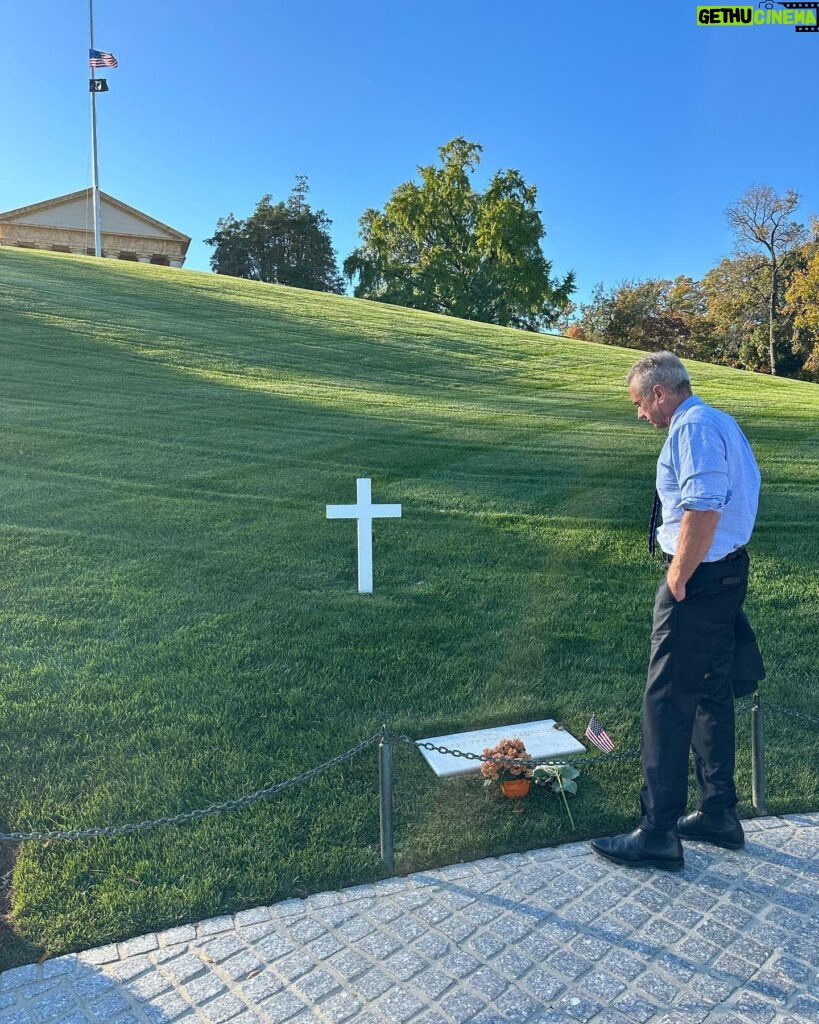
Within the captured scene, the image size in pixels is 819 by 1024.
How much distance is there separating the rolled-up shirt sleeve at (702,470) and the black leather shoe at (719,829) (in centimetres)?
147

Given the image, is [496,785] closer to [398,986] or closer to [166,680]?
[398,986]

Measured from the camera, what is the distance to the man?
2850 millimetres

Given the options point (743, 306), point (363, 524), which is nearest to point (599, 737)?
point (363, 524)

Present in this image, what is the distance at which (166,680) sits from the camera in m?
4.46

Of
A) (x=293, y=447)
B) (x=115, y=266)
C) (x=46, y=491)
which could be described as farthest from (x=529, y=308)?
(x=46, y=491)

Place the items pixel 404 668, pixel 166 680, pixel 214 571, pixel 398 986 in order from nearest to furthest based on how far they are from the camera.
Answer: pixel 398 986, pixel 166 680, pixel 404 668, pixel 214 571

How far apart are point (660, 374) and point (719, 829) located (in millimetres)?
2038

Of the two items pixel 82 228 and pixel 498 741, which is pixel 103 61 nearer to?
pixel 82 228

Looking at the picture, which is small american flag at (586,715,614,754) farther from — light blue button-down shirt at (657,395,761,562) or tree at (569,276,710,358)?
tree at (569,276,710,358)

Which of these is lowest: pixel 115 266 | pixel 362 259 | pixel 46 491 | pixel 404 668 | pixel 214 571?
pixel 404 668

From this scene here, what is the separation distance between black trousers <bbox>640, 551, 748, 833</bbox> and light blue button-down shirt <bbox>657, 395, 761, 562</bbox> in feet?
0.50

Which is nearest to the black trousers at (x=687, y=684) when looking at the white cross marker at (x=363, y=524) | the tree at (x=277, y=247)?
the white cross marker at (x=363, y=524)

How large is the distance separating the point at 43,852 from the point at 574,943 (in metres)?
2.27

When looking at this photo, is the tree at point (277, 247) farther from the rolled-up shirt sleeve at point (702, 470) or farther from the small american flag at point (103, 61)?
the rolled-up shirt sleeve at point (702, 470)
